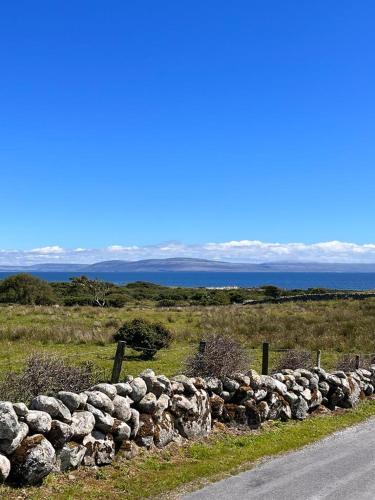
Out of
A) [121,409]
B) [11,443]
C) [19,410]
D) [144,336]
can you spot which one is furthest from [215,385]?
[144,336]

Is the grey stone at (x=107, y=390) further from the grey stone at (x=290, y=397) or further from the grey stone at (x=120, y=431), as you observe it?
the grey stone at (x=290, y=397)

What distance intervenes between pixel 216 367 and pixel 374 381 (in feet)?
21.1

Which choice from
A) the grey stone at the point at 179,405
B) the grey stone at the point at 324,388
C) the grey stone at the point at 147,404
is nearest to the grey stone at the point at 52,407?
the grey stone at the point at 147,404

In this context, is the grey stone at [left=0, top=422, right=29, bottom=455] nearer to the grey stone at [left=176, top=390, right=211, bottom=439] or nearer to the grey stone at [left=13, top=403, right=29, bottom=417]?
the grey stone at [left=13, top=403, right=29, bottom=417]

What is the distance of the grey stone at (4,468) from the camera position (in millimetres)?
7655

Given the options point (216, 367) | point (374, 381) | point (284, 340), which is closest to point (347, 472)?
point (216, 367)

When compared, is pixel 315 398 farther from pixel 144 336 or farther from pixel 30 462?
pixel 144 336

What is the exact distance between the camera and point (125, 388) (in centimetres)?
1028

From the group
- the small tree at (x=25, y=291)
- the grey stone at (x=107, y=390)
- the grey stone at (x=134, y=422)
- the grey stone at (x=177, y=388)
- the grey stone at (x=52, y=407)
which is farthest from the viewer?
the small tree at (x=25, y=291)

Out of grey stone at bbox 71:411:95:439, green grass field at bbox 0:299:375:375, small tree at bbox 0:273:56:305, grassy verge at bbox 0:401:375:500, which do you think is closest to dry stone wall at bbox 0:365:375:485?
grey stone at bbox 71:411:95:439

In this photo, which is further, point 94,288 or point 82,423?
point 94,288

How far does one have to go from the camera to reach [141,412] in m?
10.6

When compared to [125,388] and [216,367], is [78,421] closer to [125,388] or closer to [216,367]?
[125,388]

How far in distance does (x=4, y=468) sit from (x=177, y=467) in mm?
3138
